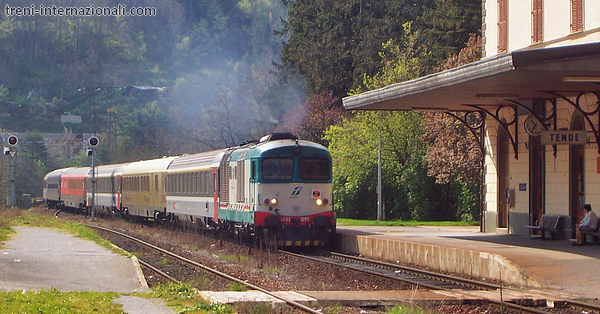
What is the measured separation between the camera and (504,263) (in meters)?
15.0

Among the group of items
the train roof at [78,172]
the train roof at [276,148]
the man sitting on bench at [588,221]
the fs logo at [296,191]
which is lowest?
the man sitting on bench at [588,221]

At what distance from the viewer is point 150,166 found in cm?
3647

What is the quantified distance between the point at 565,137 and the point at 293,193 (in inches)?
277

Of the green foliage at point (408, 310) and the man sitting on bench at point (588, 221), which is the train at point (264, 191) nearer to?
the man sitting on bench at point (588, 221)

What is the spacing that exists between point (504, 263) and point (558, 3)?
8455 millimetres

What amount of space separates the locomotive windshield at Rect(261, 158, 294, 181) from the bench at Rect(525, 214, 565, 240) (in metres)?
6.35

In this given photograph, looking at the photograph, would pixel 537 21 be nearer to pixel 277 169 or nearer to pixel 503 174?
pixel 503 174

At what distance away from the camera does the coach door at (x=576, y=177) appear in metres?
19.8

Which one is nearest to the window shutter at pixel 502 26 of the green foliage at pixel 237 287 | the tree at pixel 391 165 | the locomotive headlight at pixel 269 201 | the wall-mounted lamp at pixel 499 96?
the wall-mounted lamp at pixel 499 96

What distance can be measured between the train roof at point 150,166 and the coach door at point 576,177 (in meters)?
17.3

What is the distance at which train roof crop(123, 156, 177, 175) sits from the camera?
33750 millimetres

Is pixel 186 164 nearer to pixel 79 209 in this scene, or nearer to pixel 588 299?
pixel 588 299

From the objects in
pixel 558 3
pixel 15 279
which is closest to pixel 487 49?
pixel 558 3

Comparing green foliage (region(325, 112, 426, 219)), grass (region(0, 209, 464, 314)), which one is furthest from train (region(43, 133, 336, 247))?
green foliage (region(325, 112, 426, 219))
